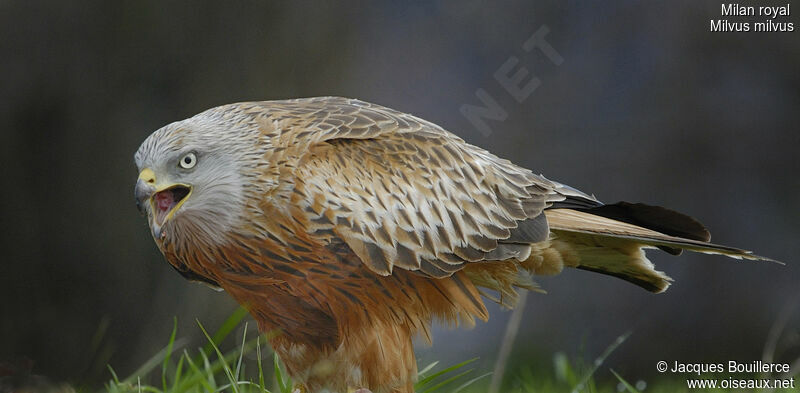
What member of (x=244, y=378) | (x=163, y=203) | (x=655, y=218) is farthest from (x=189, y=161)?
(x=655, y=218)

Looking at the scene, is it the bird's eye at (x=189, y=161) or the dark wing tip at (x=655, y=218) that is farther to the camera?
the dark wing tip at (x=655, y=218)

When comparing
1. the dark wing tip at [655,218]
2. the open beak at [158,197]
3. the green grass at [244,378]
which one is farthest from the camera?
the dark wing tip at [655,218]

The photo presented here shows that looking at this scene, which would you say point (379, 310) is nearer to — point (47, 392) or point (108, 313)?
point (47, 392)

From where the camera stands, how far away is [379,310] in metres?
2.60

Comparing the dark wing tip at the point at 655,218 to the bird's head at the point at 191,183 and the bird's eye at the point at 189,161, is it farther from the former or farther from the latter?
the bird's eye at the point at 189,161

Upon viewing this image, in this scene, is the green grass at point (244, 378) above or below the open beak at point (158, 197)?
below

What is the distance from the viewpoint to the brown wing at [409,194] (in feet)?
8.32

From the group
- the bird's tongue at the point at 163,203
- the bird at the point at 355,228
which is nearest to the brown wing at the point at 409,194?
the bird at the point at 355,228

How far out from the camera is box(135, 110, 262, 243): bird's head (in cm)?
249

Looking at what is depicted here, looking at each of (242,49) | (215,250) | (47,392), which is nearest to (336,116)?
(215,250)

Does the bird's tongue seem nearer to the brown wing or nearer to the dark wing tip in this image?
the brown wing

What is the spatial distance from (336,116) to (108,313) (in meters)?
2.28

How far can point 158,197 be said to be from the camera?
2584mm

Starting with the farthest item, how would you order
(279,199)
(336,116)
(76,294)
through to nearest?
1. (76,294)
2. (336,116)
3. (279,199)
